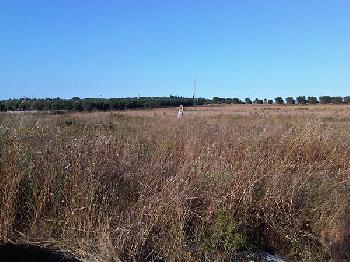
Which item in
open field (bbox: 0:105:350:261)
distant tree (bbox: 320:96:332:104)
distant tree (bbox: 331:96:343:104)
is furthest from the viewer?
distant tree (bbox: 320:96:332:104)

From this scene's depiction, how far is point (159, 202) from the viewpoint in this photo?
4492 millimetres

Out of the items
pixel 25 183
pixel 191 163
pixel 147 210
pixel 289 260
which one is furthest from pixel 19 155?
pixel 289 260

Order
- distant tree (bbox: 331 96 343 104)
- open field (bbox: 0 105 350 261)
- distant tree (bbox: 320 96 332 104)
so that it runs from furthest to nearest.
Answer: distant tree (bbox: 320 96 332 104)
distant tree (bbox: 331 96 343 104)
open field (bbox: 0 105 350 261)

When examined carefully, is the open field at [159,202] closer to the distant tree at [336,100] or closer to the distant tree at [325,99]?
the distant tree at [336,100]

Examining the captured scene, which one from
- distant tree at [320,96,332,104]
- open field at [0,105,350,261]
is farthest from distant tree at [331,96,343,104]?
open field at [0,105,350,261]

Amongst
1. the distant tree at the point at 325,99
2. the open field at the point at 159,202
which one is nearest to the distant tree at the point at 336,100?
the distant tree at the point at 325,99

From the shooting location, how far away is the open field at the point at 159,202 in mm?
4148

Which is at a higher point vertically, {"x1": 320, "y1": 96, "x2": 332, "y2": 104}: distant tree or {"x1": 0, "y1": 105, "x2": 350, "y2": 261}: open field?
{"x1": 320, "y1": 96, "x2": 332, "y2": 104}: distant tree

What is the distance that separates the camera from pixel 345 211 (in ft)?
16.0

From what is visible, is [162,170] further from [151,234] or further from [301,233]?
[301,233]

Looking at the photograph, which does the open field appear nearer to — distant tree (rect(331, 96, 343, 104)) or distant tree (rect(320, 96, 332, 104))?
distant tree (rect(331, 96, 343, 104))

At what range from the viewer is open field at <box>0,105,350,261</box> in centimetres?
415

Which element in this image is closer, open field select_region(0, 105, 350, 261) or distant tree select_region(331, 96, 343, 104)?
open field select_region(0, 105, 350, 261)

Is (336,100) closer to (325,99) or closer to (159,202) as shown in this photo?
(325,99)
